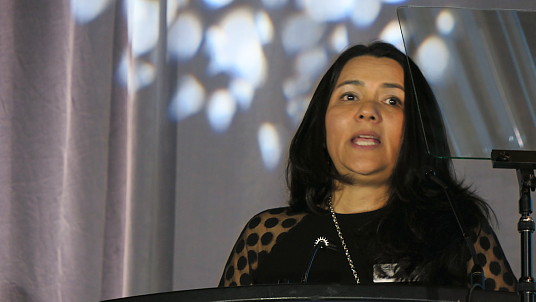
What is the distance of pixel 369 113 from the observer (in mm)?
1953

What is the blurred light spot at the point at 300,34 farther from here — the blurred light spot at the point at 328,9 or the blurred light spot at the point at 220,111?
the blurred light spot at the point at 220,111

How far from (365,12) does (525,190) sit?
69.4 inches

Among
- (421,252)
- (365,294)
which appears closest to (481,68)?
(365,294)

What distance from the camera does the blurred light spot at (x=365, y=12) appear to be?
2.73 meters

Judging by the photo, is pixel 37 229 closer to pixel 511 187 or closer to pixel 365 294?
pixel 511 187

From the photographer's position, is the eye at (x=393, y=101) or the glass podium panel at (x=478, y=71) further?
the eye at (x=393, y=101)

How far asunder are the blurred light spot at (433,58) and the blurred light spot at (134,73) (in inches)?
61.0

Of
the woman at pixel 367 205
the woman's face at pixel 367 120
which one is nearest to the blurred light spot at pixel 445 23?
the woman at pixel 367 205

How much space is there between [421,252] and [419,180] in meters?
0.24

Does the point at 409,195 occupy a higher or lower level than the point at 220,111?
lower

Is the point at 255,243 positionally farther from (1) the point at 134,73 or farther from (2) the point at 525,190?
(2) the point at 525,190

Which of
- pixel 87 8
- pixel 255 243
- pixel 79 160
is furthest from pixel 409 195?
pixel 87 8

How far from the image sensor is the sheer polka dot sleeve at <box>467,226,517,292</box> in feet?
5.66

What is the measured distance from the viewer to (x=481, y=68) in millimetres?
1086
